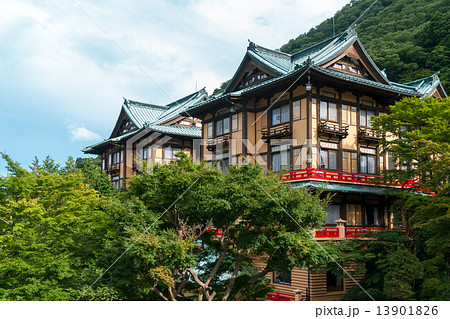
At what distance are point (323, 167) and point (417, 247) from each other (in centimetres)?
790

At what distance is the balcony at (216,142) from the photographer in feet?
109

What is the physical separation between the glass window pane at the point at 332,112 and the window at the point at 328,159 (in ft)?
7.61

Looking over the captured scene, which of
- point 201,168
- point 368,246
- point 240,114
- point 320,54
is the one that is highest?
point 320,54

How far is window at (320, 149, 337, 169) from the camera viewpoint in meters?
28.4

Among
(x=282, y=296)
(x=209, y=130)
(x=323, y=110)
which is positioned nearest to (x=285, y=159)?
(x=323, y=110)

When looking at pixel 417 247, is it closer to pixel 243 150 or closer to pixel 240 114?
pixel 243 150

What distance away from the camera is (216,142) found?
3428 centimetres

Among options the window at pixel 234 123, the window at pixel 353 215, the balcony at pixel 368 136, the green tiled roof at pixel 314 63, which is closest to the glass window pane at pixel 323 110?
the green tiled roof at pixel 314 63

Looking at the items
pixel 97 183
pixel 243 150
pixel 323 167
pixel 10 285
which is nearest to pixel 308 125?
pixel 323 167

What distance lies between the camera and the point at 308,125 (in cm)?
2739

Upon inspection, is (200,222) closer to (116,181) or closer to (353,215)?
(353,215)

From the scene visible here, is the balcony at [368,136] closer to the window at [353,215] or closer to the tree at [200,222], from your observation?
the window at [353,215]

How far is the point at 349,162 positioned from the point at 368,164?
2251 millimetres

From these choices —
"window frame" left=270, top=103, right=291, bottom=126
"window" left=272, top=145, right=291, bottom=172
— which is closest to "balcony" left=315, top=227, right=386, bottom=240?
"window" left=272, top=145, right=291, bottom=172
